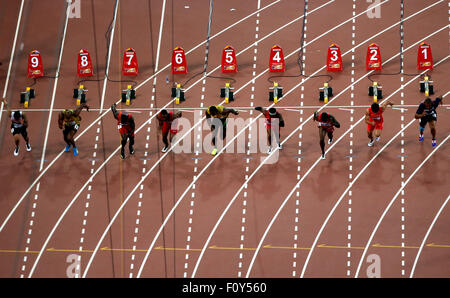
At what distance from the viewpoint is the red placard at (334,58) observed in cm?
2114

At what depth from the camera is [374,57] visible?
832 inches

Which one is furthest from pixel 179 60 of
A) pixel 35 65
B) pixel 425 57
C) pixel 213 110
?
pixel 425 57

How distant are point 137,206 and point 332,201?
3.92 meters

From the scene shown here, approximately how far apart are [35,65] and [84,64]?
3.98 feet

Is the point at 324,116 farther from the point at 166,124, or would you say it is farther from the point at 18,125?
the point at 18,125

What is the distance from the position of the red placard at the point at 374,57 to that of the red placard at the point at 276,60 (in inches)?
79.7

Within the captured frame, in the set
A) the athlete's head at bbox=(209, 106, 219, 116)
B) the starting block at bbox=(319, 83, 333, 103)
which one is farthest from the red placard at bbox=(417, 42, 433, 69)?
the athlete's head at bbox=(209, 106, 219, 116)

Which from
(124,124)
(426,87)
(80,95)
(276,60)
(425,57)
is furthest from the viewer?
(276,60)

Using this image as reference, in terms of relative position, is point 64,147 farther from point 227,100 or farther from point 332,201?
point 332,201

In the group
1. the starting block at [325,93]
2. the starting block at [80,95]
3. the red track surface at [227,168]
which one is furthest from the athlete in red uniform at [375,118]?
the starting block at [80,95]

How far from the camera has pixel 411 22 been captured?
22469 mm

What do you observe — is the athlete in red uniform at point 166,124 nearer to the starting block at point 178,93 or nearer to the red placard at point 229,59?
the starting block at point 178,93

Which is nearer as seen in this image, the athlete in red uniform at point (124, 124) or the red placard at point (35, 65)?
the athlete in red uniform at point (124, 124)
